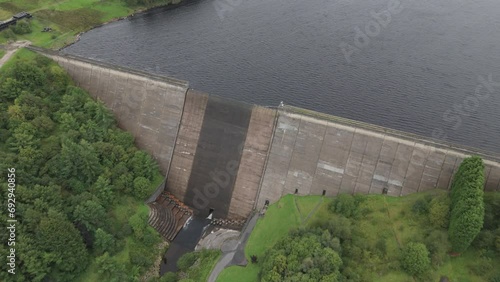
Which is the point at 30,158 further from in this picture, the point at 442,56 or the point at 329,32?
the point at 442,56

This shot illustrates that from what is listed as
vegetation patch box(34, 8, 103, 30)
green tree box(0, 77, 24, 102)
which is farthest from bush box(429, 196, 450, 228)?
vegetation patch box(34, 8, 103, 30)

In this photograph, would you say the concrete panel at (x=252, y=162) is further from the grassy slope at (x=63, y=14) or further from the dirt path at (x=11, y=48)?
the grassy slope at (x=63, y=14)

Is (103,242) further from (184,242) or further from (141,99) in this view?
(141,99)

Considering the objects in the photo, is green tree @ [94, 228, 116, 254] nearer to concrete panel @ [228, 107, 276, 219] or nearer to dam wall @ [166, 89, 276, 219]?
dam wall @ [166, 89, 276, 219]

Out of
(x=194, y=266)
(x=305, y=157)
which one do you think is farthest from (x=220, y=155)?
(x=194, y=266)

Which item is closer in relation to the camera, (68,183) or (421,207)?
(421,207)

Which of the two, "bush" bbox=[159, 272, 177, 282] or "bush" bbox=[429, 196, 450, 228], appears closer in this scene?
"bush" bbox=[429, 196, 450, 228]

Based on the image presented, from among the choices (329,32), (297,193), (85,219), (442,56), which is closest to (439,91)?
(442,56)

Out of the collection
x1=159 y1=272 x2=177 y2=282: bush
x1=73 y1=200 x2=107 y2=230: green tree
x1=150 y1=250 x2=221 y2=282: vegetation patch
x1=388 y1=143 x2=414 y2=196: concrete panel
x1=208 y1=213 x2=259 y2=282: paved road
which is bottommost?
x1=159 y1=272 x2=177 y2=282: bush
